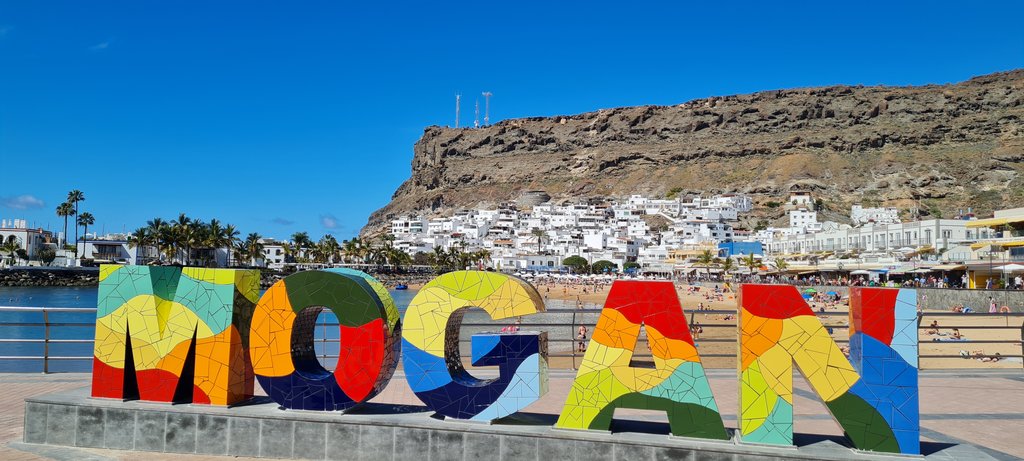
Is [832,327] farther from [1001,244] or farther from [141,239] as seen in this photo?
[141,239]

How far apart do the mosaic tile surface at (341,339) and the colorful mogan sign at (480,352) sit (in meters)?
0.01

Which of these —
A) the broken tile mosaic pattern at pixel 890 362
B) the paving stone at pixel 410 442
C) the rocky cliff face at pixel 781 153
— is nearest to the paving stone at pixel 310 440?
the paving stone at pixel 410 442

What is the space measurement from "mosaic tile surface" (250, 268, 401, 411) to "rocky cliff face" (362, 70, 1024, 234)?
117496mm

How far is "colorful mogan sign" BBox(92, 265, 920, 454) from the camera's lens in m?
6.22

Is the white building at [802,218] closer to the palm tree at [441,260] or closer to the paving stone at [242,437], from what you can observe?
the palm tree at [441,260]

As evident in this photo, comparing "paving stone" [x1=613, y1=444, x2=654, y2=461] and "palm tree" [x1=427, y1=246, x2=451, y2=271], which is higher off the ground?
"palm tree" [x1=427, y1=246, x2=451, y2=271]

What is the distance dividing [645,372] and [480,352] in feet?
4.99

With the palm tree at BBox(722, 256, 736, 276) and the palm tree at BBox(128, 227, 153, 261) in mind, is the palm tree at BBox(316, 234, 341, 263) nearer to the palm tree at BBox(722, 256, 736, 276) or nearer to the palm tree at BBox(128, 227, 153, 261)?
the palm tree at BBox(128, 227, 153, 261)

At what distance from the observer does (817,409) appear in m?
8.53

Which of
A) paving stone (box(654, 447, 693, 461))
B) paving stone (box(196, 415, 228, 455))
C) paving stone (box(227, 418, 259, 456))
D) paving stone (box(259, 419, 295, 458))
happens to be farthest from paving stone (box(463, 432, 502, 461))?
paving stone (box(196, 415, 228, 455))

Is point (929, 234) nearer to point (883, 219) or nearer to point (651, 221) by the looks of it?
point (883, 219)

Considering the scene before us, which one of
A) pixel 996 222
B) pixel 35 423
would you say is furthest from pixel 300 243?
pixel 35 423

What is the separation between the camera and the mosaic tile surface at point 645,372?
6.41 m

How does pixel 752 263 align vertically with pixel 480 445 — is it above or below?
above
